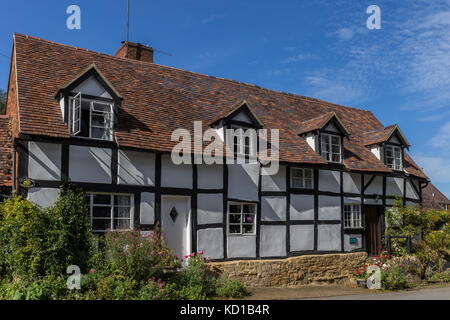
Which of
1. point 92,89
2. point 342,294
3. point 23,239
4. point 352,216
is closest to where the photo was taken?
point 23,239

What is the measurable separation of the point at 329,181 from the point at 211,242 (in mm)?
5857

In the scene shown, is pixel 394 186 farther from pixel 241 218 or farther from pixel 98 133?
pixel 98 133

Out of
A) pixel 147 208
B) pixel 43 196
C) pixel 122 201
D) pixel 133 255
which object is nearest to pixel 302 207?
pixel 147 208

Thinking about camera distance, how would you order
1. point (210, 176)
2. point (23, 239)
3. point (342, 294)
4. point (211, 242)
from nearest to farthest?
point (23, 239)
point (342, 294)
point (211, 242)
point (210, 176)

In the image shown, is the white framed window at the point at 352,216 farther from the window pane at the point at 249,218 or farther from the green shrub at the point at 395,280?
the window pane at the point at 249,218

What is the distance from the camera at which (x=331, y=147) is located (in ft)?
58.5

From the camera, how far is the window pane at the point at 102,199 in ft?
40.7

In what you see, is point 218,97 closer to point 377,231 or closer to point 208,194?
point 208,194

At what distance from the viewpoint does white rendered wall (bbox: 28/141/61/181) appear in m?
11.5

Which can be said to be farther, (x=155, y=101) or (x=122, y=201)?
(x=155, y=101)

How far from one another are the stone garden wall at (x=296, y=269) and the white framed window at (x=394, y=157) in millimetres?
4590

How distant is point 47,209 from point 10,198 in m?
1.29

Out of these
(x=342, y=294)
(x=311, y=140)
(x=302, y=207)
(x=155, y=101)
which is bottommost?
(x=342, y=294)
